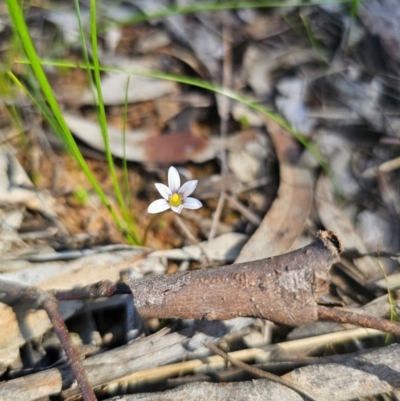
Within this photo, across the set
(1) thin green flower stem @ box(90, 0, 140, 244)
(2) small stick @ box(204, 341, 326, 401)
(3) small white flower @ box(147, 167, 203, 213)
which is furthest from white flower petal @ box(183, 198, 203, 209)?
(2) small stick @ box(204, 341, 326, 401)

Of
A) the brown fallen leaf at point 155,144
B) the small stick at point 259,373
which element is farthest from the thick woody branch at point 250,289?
the brown fallen leaf at point 155,144

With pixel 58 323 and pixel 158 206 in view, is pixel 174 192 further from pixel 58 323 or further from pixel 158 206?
pixel 58 323

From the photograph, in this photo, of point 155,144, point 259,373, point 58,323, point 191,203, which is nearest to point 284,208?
point 191,203

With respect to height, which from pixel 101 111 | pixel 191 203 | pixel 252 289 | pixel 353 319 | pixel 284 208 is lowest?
pixel 353 319

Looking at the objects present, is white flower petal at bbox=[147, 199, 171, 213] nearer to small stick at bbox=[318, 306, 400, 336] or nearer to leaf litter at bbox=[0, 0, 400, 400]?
leaf litter at bbox=[0, 0, 400, 400]

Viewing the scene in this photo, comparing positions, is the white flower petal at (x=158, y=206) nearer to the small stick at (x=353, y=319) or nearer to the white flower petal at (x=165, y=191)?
the white flower petal at (x=165, y=191)

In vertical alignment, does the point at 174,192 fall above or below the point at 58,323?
above
